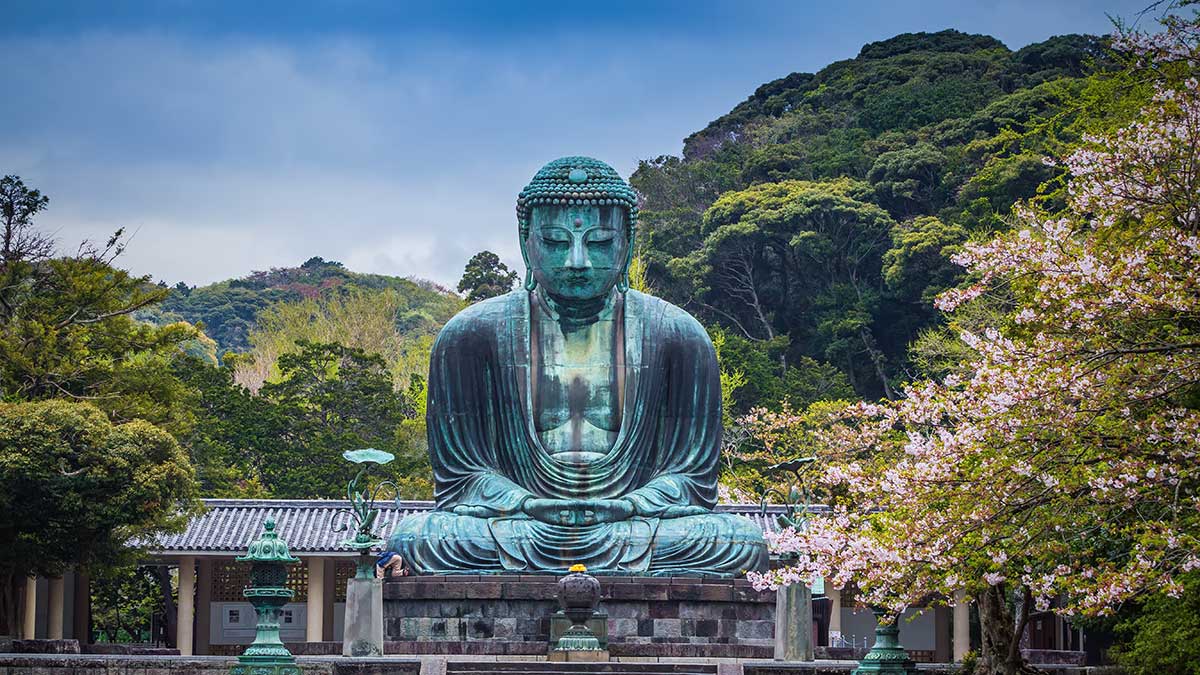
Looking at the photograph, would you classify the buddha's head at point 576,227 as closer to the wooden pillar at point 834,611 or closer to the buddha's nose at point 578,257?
the buddha's nose at point 578,257

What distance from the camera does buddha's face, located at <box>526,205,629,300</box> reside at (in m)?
19.0

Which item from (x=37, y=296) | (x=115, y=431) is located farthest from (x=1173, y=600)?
(x=37, y=296)

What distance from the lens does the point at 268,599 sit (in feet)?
48.1

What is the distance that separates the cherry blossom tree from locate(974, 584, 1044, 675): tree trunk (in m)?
1.94

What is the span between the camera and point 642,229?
2154 inches

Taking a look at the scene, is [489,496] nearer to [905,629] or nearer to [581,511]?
[581,511]

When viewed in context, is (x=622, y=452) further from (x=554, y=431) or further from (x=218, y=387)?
(x=218, y=387)

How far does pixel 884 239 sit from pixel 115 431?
1125 inches

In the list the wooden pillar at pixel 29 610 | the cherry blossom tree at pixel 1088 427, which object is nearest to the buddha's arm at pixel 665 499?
the cherry blossom tree at pixel 1088 427

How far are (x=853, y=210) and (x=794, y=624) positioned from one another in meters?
34.0

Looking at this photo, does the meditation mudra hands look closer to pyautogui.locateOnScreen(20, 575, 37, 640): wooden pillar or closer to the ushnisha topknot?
the ushnisha topknot

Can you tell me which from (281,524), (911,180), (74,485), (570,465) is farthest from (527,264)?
(911,180)

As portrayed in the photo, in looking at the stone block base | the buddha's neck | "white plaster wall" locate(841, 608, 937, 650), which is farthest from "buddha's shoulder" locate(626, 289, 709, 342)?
"white plaster wall" locate(841, 608, 937, 650)

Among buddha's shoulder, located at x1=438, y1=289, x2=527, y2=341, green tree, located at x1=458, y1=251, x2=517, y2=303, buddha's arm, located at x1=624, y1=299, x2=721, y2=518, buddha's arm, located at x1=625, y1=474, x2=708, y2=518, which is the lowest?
buddha's arm, located at x1=625, y1=474, x2=708, y2=518
